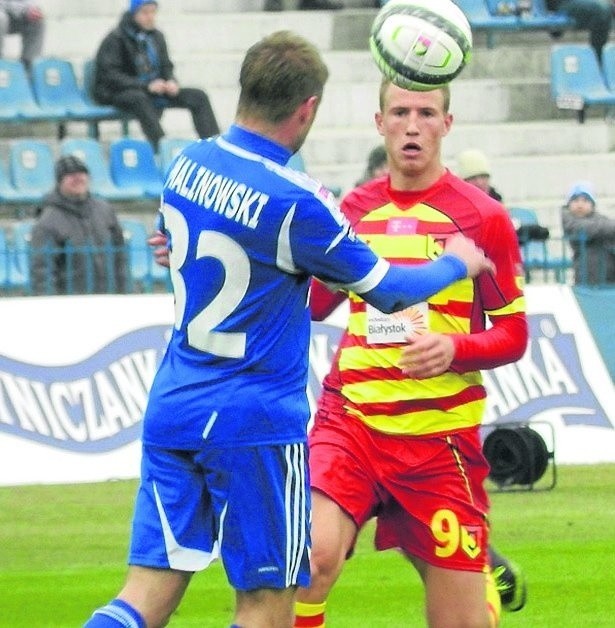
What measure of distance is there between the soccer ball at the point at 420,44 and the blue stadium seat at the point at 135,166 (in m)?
11.5

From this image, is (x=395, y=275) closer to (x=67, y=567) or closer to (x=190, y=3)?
(x=67, y=567)

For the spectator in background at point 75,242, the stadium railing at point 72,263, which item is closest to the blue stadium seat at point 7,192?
the stadium railing at point 72,263

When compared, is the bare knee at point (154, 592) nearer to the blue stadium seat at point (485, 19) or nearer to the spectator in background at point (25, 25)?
the spectator in background at point (25, 25)

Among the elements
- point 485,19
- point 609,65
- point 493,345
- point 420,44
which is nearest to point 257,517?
point 493,345

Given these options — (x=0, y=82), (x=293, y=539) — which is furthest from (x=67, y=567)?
(x=0, y=82)

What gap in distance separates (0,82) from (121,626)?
1441 cm

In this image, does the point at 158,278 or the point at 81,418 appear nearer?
the point at 81,418

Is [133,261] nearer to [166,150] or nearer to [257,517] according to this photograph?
[166,150]

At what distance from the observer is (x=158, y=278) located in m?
16.1

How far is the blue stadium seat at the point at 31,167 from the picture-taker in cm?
1866

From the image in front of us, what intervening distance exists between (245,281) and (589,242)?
1080 centimetres

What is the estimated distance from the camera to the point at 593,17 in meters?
23.2

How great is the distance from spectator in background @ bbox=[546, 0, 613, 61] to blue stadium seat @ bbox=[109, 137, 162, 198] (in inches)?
258

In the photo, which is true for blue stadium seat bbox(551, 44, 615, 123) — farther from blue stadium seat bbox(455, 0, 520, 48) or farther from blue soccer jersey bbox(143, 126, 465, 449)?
blue soccer jersey bbox(143, 126, 465, 449)
